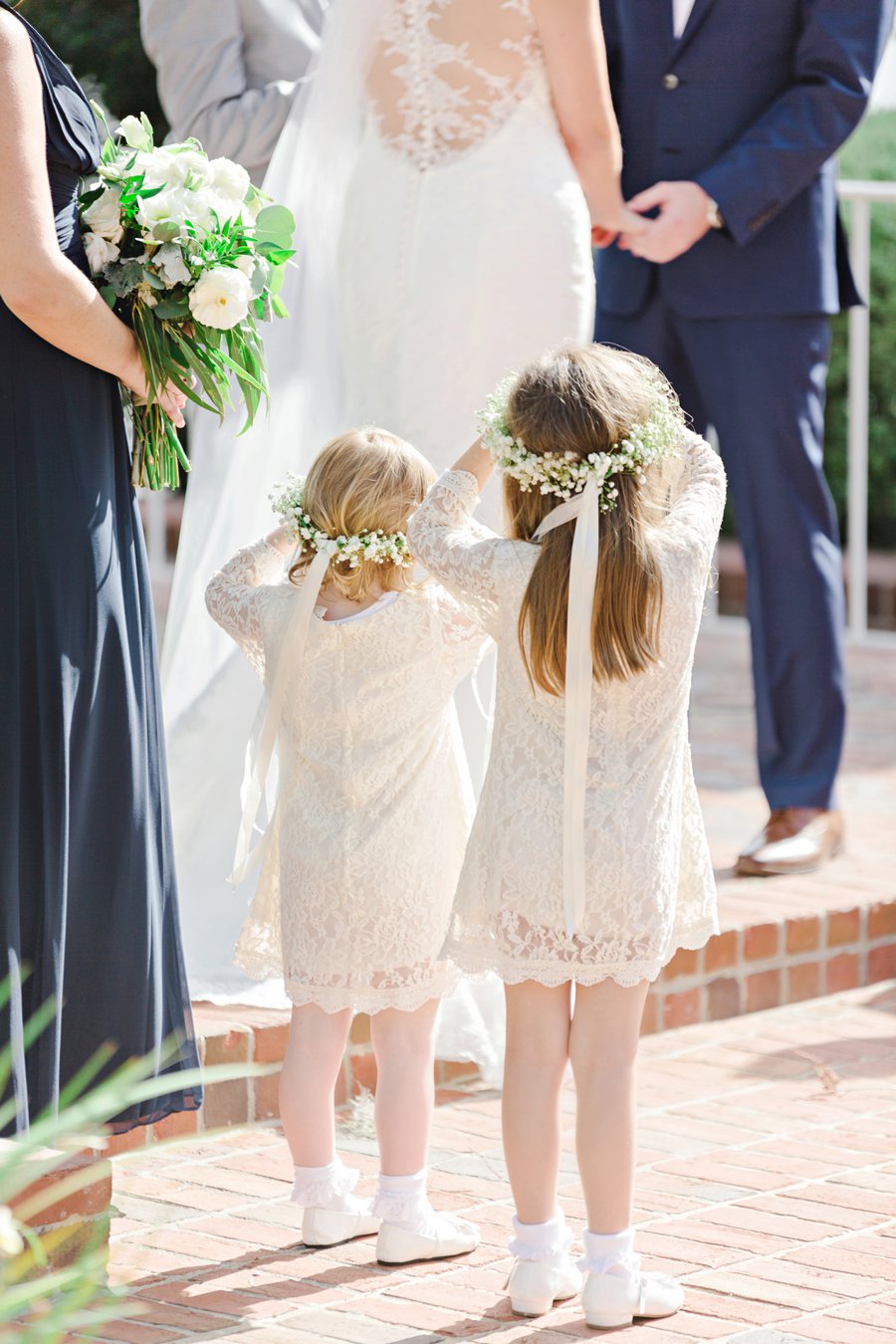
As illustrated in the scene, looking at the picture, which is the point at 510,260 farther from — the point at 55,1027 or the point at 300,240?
the point at 55,1027

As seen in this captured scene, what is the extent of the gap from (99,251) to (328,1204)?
1409 millimetres

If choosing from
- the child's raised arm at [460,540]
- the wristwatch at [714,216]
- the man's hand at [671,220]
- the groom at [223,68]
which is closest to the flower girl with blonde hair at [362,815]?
the child's raised arm at [460,540]

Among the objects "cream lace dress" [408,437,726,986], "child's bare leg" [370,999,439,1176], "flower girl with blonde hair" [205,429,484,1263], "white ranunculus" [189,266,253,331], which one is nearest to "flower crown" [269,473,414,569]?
"flower girl with blonde hair" [205,429,484,1263]

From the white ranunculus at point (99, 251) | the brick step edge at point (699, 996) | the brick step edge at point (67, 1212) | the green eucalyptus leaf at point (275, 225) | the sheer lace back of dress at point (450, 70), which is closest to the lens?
the brick step edge at point (67, 1212)

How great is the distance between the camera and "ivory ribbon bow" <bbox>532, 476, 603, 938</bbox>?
255 centimetres

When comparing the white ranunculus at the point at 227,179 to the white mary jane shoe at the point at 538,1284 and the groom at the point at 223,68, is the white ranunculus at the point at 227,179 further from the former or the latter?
the white mary jane shoe at the point at 538,1284

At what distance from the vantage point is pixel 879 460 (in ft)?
32.0

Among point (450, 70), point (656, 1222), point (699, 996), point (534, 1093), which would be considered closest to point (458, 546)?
point (534, 1093)

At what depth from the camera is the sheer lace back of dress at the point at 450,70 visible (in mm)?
3531

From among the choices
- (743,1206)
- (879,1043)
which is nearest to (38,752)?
(743,1206)

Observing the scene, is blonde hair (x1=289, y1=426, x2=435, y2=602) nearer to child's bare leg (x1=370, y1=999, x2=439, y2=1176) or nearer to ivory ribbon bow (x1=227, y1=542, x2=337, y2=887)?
ivory ribbon bow (x1=227, y1=542, x2=337, y2=887)

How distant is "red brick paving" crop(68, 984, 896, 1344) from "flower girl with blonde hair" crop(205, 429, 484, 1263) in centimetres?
13

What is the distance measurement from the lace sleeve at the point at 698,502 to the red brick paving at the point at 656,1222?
1004 mm

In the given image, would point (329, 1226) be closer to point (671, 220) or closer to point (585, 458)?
point (585, 458)
